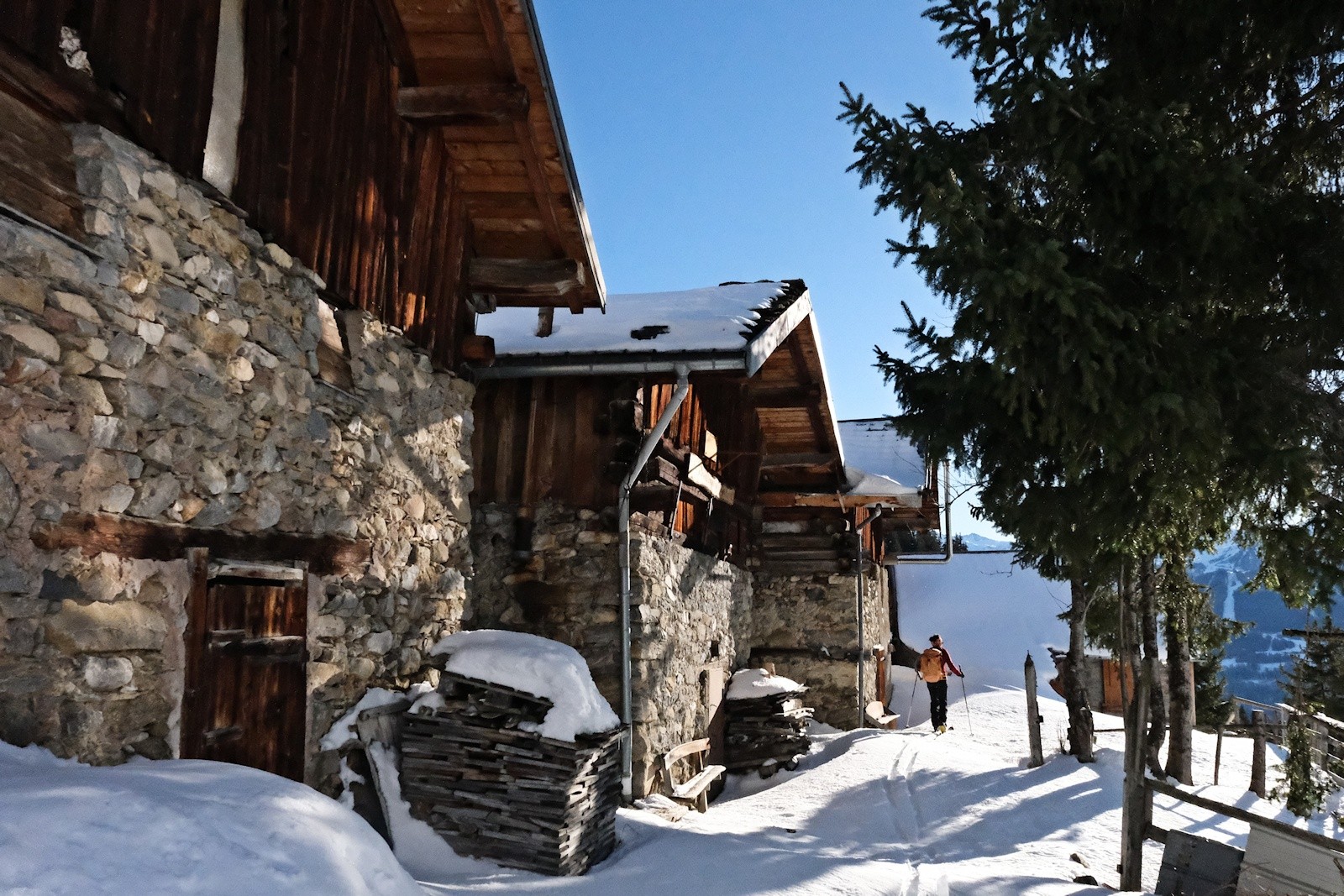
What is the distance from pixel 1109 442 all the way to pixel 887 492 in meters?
9.89

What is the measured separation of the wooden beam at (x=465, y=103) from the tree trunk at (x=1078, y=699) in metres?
10.7

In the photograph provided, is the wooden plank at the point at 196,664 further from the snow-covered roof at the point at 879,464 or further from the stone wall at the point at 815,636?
the stone wall at the point at 815,636

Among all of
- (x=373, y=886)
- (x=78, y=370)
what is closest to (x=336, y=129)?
(x=78, y=370)

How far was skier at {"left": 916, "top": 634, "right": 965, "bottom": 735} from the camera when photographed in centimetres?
1602

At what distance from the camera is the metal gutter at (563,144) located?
19.7 ft

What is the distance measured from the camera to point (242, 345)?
15.3 feet

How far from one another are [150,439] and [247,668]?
1259 millimetres

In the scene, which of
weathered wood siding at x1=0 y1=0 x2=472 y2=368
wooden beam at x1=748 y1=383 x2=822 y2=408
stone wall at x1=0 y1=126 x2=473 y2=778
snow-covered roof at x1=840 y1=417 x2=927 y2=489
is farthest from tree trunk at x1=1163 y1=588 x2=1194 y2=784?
stone wall at x1=0 y1=126 x2=473 y2=778

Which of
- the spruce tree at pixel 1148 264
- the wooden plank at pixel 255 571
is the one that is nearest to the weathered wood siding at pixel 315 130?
the wooden plank at pixel 255 571

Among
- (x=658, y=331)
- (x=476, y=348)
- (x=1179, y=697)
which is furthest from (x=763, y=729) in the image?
(x=476, y=348)

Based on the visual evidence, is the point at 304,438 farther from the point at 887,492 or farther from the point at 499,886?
the point at 887,492

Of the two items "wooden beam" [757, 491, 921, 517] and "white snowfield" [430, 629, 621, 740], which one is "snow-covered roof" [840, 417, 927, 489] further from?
"white snowfield" [430, 629, 621, 740]

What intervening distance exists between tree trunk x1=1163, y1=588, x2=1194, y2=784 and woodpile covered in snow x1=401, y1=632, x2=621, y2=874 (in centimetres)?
998

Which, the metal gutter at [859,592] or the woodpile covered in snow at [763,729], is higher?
the metal gutter at [859,592]
